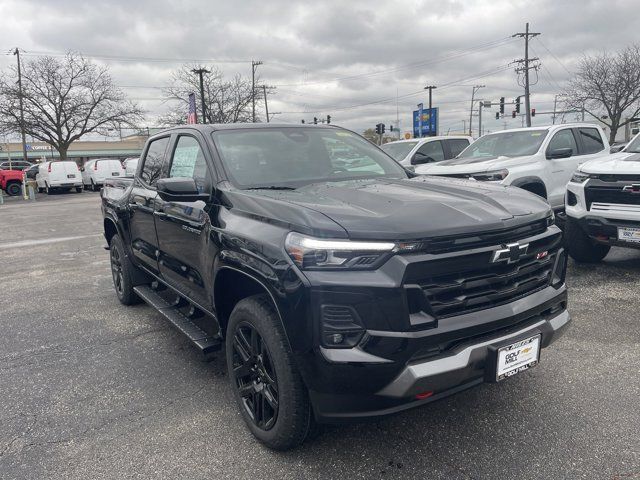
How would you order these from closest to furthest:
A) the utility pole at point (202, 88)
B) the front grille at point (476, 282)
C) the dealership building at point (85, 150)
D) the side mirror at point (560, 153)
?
the front grille at point (476, 282) → the side mirror at point (560, 153) → the utility pole at point (202, 88) → the dealership building at point (85, 150)

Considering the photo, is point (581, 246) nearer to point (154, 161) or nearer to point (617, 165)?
point (617, 165)

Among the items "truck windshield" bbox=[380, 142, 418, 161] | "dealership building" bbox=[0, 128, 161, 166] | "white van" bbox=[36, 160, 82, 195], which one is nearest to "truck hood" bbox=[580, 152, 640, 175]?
"truck windshield" bbox=[380, 142, 418, 161]

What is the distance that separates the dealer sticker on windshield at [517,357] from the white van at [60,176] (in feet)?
88.2

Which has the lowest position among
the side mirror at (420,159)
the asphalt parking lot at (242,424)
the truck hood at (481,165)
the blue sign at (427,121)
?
Answer: the asphalt parking lot at (242,424)

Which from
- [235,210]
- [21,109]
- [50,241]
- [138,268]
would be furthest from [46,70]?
[235,210]

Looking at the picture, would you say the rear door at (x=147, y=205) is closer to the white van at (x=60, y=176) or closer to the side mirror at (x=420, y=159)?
the side mirror at (x=420, y=159)

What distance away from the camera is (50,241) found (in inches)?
401

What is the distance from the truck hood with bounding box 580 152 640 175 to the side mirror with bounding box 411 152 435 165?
5047 mm

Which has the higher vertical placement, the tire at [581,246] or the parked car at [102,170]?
the parked car at [102,170]

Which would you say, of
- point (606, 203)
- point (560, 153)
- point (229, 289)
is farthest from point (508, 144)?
point (229, 289)

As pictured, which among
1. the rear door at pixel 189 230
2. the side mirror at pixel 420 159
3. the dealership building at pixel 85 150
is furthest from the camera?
the dealership building at pixel 85 150

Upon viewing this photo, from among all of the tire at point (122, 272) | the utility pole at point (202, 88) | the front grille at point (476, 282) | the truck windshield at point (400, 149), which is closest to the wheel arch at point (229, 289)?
the front grille at point (476, 282)

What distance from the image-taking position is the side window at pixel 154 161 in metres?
4.29

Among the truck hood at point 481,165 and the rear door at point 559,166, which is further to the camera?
the rear door at point 559,166
